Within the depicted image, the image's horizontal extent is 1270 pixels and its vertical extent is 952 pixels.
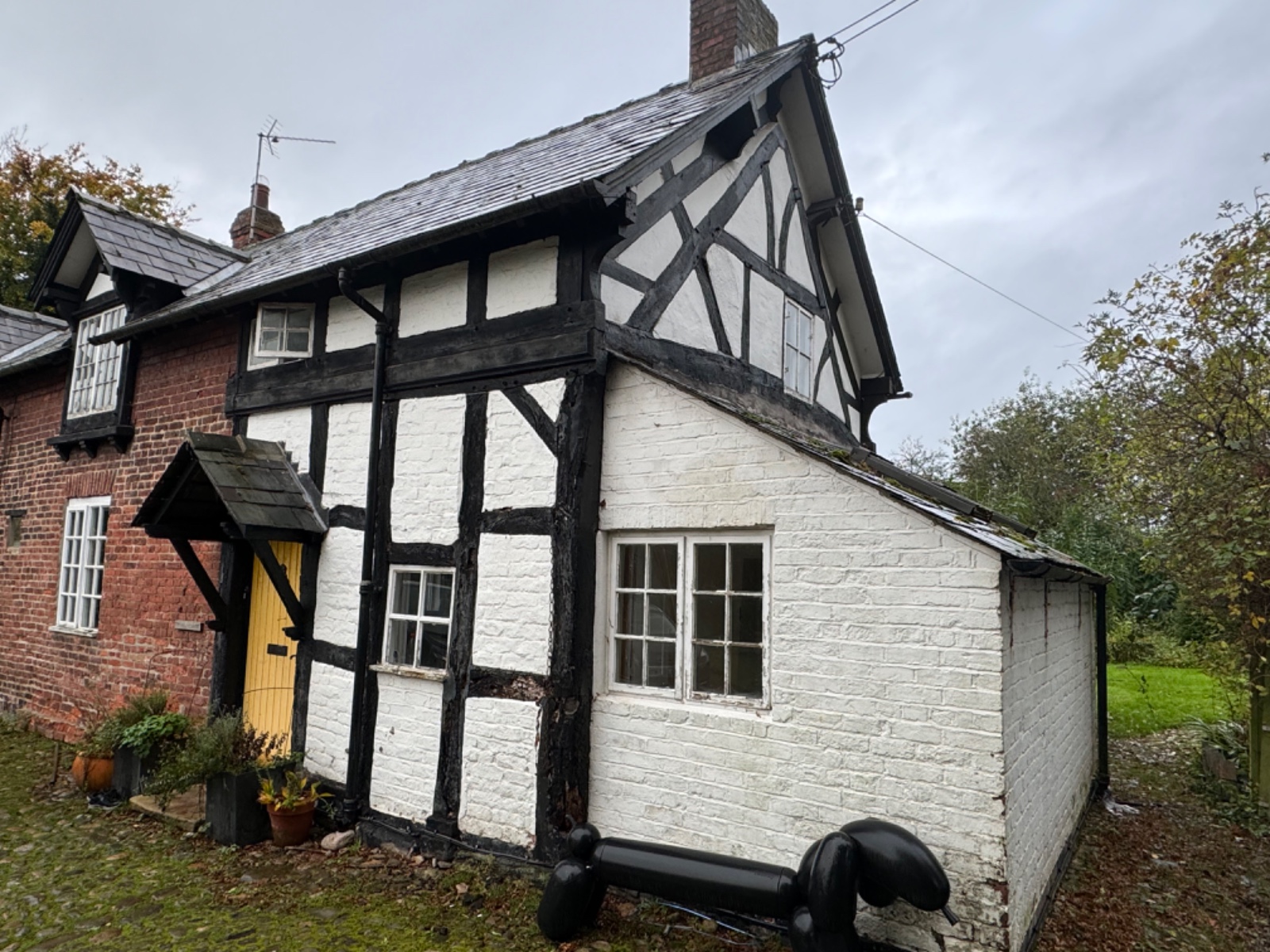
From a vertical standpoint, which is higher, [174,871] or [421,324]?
[421,324]

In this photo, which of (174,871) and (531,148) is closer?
(174,871)

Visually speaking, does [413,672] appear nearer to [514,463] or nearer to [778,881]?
[514,463]

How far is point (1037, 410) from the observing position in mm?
27547

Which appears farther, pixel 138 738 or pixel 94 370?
pixel 94 370

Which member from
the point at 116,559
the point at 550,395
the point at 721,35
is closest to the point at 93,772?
the point at 116,559

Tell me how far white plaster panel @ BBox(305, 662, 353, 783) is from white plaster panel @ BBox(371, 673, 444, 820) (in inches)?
17.1

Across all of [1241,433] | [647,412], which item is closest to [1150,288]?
[1241,433]

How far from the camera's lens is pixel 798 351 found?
912 centimetres

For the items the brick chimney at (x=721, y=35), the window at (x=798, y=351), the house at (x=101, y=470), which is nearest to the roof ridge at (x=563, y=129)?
the brick chimney at (x=721, y=35)

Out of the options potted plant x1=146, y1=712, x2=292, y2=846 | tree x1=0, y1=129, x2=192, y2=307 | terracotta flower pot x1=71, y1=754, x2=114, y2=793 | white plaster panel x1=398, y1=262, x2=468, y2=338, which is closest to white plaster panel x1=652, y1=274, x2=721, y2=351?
white plaster panel x1=398, y1=262, x2=468, y2=338

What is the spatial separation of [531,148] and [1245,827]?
10.3 m

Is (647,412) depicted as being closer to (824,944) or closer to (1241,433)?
(824,944)

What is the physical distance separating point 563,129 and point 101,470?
7267 millimetres

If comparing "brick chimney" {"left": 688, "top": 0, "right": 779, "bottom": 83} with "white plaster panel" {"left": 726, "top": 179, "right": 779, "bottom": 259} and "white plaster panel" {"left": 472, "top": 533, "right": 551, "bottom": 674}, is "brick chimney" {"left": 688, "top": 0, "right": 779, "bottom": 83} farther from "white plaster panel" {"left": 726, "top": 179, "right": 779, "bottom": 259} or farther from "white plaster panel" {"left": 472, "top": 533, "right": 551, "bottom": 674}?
"white plaster panel" {"left": 472, "top": 533, "right": 551, "bottom": 674}
